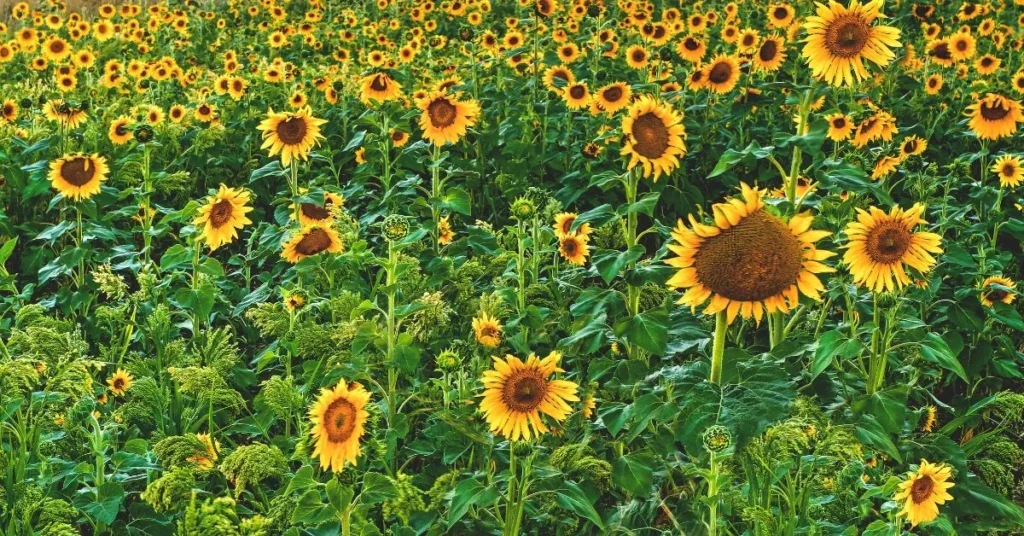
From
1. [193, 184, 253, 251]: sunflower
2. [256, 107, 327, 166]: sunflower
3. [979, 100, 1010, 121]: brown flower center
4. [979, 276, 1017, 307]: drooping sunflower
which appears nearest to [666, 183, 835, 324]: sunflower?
[979, 276, 1017, 307]: drooping sunflower

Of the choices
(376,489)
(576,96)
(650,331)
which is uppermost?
(576,96)

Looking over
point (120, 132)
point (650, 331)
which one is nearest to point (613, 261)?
point (650, 331)

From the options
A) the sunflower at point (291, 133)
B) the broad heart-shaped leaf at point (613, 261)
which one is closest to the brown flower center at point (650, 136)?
the broad heart-shaped leaf at point (613, 261)

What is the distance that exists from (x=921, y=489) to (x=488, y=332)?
134 centimetres

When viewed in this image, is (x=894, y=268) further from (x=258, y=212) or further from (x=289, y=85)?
(x=289, y=85)

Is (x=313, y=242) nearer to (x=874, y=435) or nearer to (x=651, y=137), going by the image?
(x=651, y=137)

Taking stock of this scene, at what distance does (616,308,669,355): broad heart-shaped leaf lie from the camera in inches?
98.6

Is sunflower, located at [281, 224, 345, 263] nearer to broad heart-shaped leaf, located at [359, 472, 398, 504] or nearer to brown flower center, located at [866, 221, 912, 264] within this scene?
broad heart-shaped leaf, located at [359, 472, 398, 504]

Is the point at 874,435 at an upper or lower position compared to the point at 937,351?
lower

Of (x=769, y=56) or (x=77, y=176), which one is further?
(x=769, y=56)

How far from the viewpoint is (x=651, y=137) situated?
9.92 ft

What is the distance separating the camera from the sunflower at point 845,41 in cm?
269

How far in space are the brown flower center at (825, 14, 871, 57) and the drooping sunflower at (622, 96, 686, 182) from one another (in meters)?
0.54

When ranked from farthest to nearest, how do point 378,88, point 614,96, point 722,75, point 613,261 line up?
point 722,75
point 614,96
point 378,88
point 613,261
